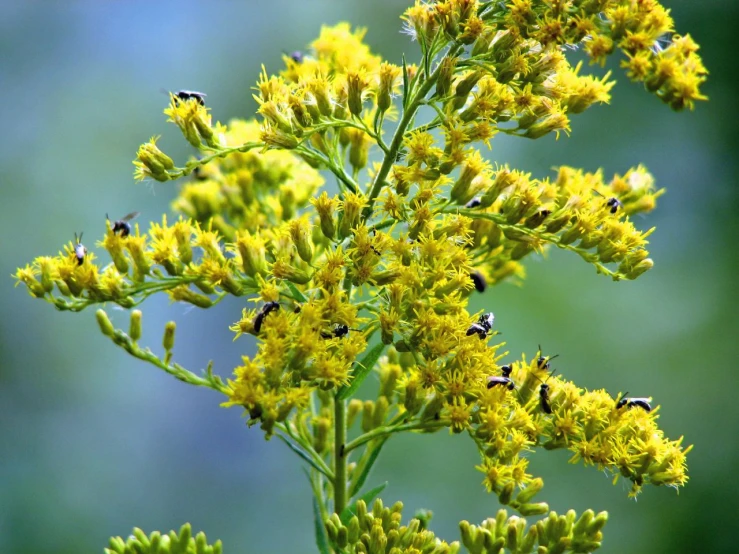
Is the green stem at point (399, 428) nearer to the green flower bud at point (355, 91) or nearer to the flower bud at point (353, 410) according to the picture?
the flower bud at point (353, 410)

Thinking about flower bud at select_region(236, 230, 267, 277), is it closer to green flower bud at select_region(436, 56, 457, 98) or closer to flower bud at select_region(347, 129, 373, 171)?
flower bud at select_region(347, 129, 373, 171)

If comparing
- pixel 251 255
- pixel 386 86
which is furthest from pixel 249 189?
pixel 386 86

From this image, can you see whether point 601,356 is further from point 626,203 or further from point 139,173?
point 139,173

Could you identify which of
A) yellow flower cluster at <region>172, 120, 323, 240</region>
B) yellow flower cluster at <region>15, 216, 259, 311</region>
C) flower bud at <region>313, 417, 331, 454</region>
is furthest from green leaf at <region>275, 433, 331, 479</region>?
yellow flower cluster at <region>172, 120, 323, 240</region>

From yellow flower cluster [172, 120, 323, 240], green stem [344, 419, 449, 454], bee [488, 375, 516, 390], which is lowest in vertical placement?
green stem [344, 419, 449, 454]

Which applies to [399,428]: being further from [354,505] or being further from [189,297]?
[189,297]
